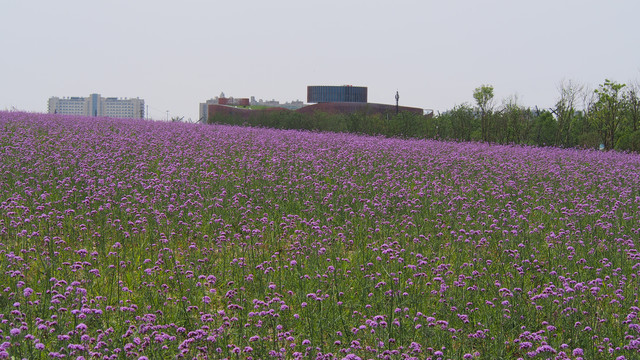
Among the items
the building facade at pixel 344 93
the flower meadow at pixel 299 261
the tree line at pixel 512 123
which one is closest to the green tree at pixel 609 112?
the tree line at pixel 512 123

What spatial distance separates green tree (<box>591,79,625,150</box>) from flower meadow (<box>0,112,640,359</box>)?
25712 mm

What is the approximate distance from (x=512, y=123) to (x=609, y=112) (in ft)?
21.6

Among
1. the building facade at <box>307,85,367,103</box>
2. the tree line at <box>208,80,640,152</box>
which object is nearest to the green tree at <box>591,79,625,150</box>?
the tree line at <box>208,80,640,152</box>

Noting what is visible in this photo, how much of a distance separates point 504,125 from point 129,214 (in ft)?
129

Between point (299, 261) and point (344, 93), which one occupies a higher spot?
point (344, 93)

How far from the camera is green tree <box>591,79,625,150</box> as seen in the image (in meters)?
37.2

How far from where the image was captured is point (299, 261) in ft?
21.7

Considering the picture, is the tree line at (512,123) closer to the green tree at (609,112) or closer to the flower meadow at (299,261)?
the green tree at (609,112)

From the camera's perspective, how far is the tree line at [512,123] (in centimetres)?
3788

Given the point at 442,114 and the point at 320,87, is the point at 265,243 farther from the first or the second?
the point at 320,87

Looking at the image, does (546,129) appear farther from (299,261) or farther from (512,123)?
(299,261)

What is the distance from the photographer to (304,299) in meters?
5.64

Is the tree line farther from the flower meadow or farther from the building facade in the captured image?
the building facade

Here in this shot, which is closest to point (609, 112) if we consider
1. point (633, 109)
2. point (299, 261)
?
point (633, 109)
